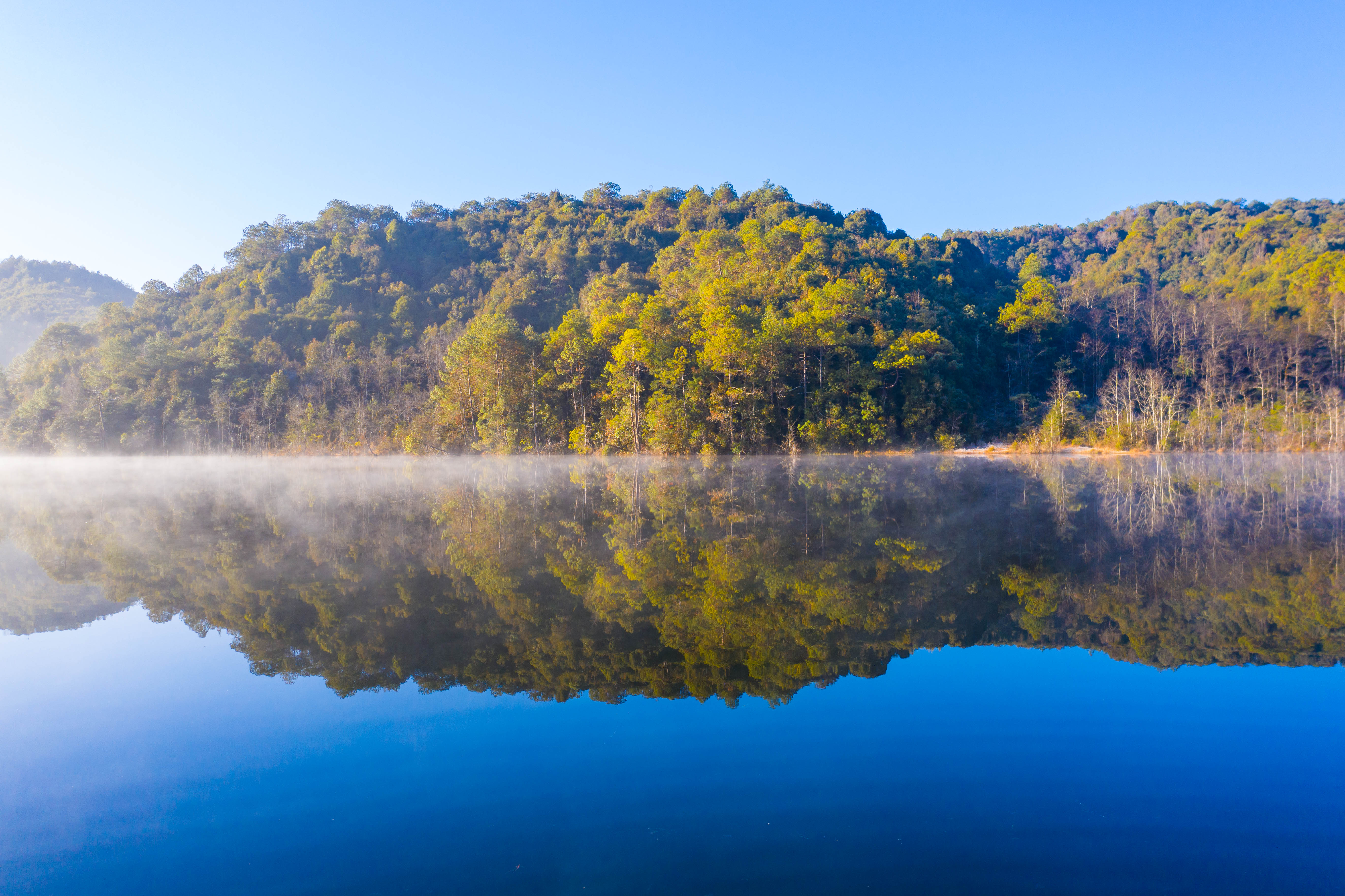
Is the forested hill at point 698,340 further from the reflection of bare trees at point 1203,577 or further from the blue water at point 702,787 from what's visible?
the blue water at point 702,787

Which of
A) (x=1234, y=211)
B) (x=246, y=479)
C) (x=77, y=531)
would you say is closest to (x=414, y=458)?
(x=246, y=479)

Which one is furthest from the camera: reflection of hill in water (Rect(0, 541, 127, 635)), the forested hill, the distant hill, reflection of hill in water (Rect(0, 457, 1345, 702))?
the distant hill

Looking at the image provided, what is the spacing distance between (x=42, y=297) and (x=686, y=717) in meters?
149

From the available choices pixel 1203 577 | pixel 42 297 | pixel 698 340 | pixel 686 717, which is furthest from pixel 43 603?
pixel 42 297

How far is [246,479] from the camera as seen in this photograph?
2573cm

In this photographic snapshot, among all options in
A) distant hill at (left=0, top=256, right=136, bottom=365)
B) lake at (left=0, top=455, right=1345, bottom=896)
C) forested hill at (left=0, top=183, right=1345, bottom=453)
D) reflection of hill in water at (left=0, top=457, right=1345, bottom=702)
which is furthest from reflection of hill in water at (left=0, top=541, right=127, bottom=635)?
distant hill at (left=0, top=256, right=136, bottom=365)

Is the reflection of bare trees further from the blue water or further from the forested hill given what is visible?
the forested hill

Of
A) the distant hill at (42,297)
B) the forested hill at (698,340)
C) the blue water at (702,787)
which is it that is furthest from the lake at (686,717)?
the distant hill at (42,297)

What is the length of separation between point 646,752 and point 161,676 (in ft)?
13.4

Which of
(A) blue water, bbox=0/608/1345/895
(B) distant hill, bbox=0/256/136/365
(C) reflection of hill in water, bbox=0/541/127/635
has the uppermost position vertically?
(B) distant hill, bbox=0/256/136/365

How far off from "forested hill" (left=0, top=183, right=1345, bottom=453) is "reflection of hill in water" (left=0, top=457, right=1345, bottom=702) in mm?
20212

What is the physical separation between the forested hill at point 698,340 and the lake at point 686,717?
26211 millimetres

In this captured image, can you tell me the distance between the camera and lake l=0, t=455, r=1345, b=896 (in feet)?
9.24

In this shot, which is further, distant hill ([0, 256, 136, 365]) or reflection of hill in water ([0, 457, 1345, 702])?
distant hill ([0, 256, 136, 365])
